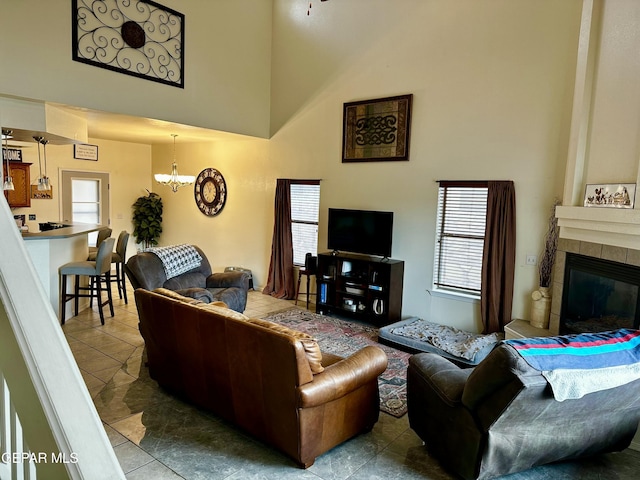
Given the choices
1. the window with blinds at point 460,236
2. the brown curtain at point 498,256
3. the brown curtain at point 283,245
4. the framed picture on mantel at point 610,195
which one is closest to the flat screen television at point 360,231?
the window with blinds at point 460,236

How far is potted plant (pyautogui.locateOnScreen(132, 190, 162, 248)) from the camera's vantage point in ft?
29.0

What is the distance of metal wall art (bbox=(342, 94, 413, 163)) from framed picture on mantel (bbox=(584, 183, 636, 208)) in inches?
94.8

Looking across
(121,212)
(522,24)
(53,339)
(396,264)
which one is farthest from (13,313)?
(121,212)

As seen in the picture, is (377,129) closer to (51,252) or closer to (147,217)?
(51,252)

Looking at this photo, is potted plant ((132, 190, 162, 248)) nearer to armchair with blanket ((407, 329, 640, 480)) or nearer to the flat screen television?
the flat screen television

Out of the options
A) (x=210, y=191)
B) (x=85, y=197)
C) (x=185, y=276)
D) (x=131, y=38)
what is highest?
(x=131, y=38)

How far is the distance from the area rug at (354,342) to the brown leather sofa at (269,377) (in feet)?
2.06

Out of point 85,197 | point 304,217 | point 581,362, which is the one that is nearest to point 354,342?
point 304,217

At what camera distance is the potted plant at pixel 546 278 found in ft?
14.9

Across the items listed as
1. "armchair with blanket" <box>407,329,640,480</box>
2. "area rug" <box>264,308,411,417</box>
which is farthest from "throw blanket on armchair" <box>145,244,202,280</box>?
"armchair with blanket" <box>407,329,640,480</box>

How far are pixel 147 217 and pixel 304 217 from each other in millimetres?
3947

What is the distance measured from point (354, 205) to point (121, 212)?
536 centimetres

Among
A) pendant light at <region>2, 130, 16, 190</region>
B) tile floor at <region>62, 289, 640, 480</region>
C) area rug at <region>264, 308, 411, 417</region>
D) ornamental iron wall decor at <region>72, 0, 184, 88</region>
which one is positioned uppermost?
ornamental iron wall decor at <region>72, 0, 184, 88</region>

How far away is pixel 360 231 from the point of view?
5.87 m
